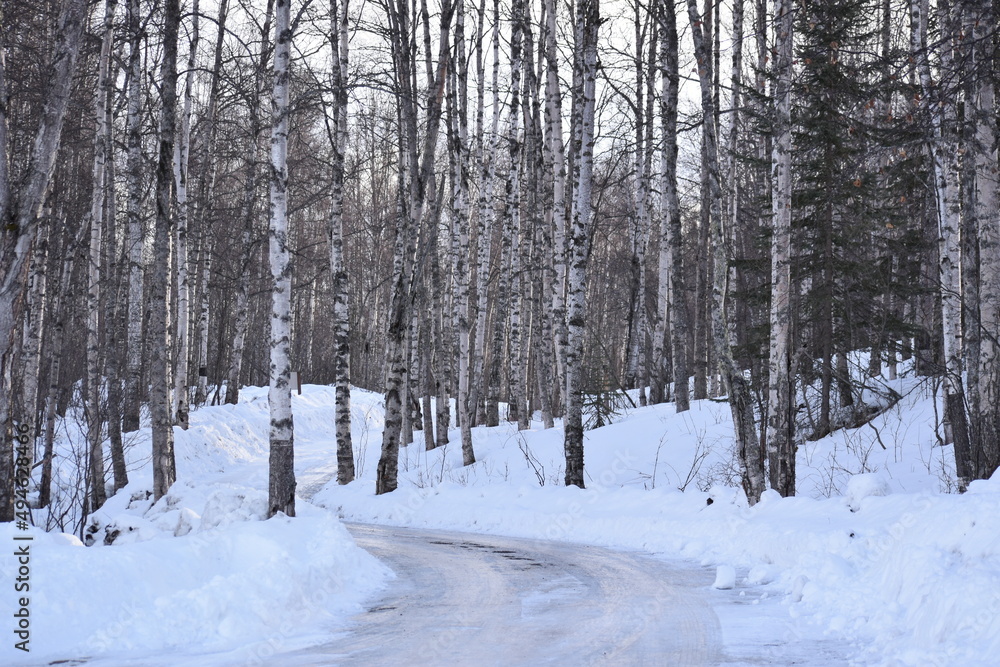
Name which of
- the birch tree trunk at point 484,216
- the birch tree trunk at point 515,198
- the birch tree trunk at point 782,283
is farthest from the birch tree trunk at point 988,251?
the birch tree trunk at point 484,216

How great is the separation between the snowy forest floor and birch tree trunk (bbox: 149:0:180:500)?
A: 3.20ft

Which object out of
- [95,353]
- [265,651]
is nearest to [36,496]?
[95,353]

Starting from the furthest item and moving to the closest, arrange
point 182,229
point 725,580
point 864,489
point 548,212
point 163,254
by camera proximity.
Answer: point 548,212, point 182,229, point 163,254, point 864,489, point 725,580

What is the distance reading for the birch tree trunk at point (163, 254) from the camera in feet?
41.0

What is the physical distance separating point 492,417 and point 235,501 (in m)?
14.2

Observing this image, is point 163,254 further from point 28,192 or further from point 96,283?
point 28,192

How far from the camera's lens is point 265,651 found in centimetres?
559

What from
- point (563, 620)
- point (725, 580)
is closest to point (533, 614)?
point (563, 620)

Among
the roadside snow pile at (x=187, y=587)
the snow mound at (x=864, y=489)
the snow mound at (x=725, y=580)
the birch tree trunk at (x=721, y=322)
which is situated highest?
the birch tree trunk at (x=721, y=322)

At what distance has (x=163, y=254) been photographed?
12953 millimetres

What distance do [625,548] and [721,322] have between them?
152 inches

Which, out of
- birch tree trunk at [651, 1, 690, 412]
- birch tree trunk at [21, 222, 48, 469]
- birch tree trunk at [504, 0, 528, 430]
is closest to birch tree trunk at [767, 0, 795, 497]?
birch tree trunk at [651, 1, 690, 412]

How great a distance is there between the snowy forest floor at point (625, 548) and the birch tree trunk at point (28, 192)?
8.16ft

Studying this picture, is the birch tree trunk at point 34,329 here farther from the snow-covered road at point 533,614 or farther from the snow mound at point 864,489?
the snow mound at point 864,489
